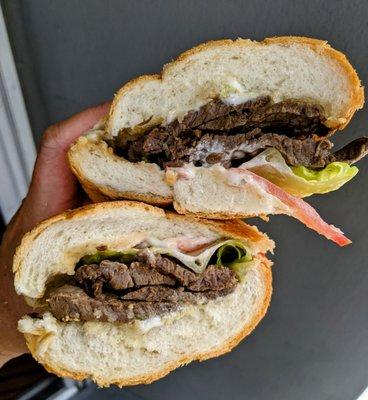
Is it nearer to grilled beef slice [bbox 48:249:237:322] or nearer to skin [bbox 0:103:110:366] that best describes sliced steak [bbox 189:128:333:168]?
grilled beef slice [bbox 48:249:237:322]

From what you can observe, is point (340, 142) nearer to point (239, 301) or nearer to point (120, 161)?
point (239, 301)

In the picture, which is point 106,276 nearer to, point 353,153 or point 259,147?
point 259,147

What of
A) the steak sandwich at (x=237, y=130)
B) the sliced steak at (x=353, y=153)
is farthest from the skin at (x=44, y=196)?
the sliced steak at (x=353, y=153)

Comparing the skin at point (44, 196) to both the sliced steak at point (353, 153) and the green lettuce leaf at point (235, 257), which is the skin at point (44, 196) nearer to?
the green lettuce leaf at point (235, 257)

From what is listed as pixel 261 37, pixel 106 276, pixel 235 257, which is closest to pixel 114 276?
pixel 106 276

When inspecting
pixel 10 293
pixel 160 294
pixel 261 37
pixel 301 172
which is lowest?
pixel 10 293

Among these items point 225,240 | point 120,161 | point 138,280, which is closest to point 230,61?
point 120,161

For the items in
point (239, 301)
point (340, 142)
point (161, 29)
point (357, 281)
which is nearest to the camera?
point (239, 301)
